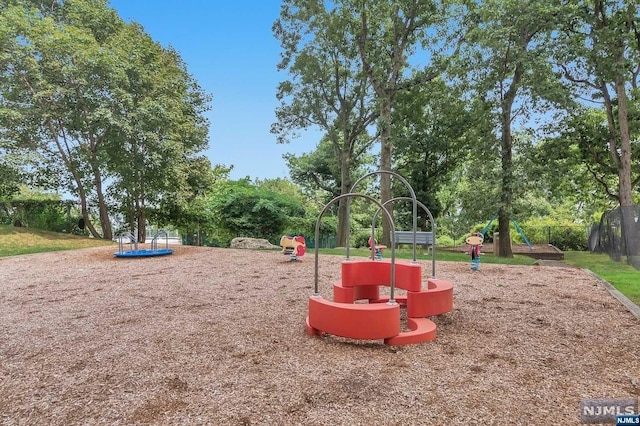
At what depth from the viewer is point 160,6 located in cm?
1418

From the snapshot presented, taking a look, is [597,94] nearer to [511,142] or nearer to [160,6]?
[511,142]

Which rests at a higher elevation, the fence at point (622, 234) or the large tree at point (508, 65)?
the large tree at point (508, 65)

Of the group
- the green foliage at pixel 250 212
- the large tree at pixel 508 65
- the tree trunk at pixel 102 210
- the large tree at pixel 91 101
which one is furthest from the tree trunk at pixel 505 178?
the tree trunk at pixel 102 210

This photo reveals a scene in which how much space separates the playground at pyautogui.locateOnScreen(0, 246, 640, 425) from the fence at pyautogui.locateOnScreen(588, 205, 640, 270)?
4931 millimetres

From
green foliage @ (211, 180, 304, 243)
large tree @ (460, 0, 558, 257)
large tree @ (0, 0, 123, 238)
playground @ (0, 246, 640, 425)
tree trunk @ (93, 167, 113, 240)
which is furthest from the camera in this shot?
green foliage @ (211, 180, 304, 243)

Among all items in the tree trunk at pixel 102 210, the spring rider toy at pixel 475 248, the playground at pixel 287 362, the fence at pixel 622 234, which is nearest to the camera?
the playground at pixel 287 362

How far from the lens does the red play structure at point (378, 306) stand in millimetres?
3102

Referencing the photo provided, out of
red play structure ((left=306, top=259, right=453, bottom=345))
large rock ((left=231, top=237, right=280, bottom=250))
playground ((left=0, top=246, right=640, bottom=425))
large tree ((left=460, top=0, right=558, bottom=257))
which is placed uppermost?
large tree ((left=460, top=0, right=558, bottom=257))

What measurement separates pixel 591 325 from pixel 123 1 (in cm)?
2014

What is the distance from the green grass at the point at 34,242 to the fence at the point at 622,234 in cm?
1498

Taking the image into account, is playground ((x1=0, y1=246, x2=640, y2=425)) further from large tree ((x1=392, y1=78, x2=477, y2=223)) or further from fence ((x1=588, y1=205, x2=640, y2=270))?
large tree ((x1=392, y1=78, x2=477, y2=223))

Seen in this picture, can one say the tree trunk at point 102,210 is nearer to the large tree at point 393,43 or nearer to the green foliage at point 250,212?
the green foliage at point 250,212

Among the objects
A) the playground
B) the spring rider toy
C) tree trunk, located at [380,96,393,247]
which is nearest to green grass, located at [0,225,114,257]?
the playground

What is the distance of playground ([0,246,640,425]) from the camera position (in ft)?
6.98
